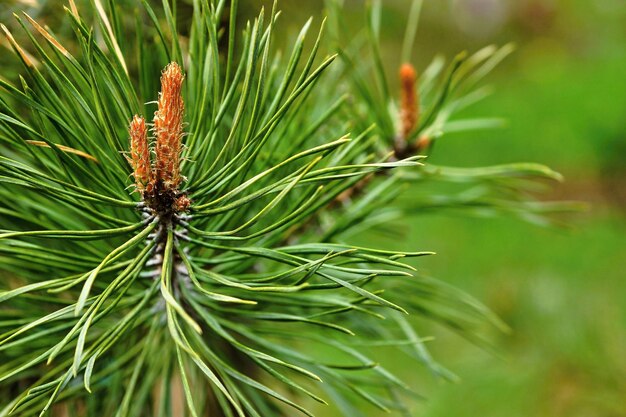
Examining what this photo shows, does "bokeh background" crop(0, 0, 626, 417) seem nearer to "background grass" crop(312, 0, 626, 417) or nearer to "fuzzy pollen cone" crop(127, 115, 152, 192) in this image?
"background grass" crop(312, 0, 626, 417)

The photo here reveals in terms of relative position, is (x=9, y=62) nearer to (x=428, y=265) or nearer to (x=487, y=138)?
(x=428, y=265)

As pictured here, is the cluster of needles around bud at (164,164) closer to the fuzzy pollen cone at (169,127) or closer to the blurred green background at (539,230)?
the fuzzy pollen cone at (169,127)

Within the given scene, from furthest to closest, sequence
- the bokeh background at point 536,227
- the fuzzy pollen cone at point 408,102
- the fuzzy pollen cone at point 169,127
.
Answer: the bokeh background at point 536,227
the fuzzy pollen cone at point 408,102
the fuzzy pollen cone at point 169,127

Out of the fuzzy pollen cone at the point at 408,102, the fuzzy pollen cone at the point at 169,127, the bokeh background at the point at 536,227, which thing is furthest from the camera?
the bokeh background at the point at 536,227

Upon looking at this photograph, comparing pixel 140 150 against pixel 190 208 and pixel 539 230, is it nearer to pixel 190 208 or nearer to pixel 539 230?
pixel 190 208

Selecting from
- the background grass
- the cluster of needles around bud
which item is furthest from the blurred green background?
the cluster of needles around bud

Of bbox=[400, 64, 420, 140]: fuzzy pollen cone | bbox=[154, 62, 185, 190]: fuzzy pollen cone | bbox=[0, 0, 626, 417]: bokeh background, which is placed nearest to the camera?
bbox=[154, 62, 185, 190]: fuzzy pollen cone

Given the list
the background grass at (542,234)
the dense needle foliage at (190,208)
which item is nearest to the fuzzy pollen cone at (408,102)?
the dense needle foliage at (190,208)

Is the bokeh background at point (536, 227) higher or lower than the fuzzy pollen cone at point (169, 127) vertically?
lower

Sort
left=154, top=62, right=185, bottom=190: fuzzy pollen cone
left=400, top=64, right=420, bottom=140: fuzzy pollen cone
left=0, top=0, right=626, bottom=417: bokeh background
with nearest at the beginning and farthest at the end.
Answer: left=154, top=62, right=185, bottom=190: fuzzy pollen cone → left=400, top=64, right=420, bottom=140: fuzzy pollen cone → left=0, top=0, right=626, bottom=417: bokeh background
